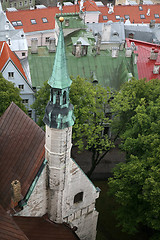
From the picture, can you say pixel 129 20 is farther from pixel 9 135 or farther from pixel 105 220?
pixel 9 135

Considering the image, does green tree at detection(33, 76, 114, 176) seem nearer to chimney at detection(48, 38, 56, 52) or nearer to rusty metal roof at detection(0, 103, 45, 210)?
rusty metal roof at detection(0, 103, 45, 210)

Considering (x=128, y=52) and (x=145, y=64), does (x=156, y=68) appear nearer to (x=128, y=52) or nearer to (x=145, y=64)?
(x=145, y=64)

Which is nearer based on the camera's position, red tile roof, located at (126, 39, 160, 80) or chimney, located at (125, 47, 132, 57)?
red tile roof, located at (126, 39, 160, 80)

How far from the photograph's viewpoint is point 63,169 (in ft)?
78.3

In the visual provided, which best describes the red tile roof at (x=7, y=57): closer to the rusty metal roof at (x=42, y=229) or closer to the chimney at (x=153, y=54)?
the chimney at (x=153, y=54)

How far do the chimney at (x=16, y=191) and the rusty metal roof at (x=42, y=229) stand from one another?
58.2 inches

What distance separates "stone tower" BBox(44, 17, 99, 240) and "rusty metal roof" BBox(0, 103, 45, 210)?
1.82 m

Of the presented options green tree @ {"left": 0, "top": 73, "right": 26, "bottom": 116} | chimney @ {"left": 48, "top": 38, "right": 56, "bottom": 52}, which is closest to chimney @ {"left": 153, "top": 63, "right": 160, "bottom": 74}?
chimney @ {"left": 48, "top": 38, "right": 56, "bottom": 52}

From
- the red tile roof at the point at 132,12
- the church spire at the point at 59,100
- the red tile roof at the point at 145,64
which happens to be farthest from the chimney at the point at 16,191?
the red tile roof at the point at 132,12

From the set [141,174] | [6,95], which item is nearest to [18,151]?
[141,174]

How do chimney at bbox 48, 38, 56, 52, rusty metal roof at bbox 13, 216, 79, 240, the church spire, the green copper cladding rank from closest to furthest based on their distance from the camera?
the green copper cladding → the church spire → rusty metal roof at bbox 13, 216, 79, 240 → chimney at bbox 48, 38, 56, 52

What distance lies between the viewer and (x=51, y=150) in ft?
74.7

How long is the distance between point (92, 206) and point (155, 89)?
14955mm

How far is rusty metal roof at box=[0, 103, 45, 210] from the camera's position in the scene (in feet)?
82.6
